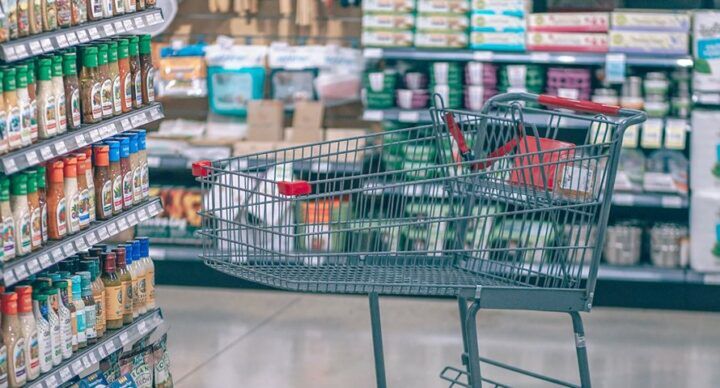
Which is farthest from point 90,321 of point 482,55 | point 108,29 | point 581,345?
point 482,55

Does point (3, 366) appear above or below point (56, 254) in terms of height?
below

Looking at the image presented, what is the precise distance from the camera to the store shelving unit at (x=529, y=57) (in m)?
6.27

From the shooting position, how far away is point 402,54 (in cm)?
648

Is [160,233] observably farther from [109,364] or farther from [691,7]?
[691,7]

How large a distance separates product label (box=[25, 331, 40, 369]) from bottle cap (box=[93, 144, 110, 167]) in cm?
70

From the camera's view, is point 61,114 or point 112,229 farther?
point 112,229

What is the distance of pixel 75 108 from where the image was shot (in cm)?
391

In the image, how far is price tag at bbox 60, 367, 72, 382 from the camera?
378 cm

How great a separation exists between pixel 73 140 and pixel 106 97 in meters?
0.32

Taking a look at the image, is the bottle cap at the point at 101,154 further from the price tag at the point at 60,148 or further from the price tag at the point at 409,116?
the price tag at the point at 409,116

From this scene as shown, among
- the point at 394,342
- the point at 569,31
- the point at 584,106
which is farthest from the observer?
the point at 569,31

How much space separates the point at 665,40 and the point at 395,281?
289cm

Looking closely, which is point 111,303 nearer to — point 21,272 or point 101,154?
point 101,154

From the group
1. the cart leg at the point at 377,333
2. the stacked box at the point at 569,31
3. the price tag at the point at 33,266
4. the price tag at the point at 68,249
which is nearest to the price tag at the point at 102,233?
the price tag at the point at 68,249
